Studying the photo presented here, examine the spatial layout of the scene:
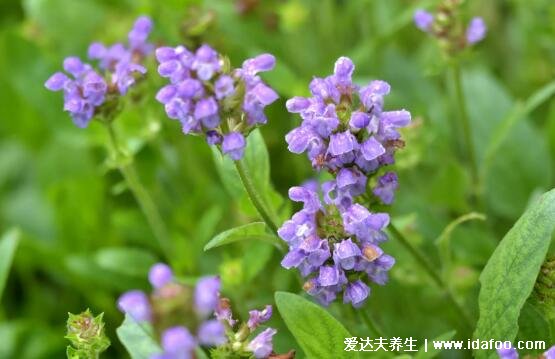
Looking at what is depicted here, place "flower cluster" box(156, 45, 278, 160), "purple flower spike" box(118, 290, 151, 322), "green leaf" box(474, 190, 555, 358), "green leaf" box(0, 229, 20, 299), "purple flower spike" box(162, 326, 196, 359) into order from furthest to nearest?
"green leaf" box(0, 229, 20, 299) < "green leaf" box(474, 190, 555, 358) < "flower cluster" box(156, 45, 278, 160) < "purple flower spike" box(118, 290, 151, 322) < "purple flower spike" box(162, 326, 196, 359)

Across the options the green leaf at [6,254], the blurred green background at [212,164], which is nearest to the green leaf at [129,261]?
the blurred green background at [212,164]

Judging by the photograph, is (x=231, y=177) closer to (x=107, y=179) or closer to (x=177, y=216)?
(x=177, y=216)

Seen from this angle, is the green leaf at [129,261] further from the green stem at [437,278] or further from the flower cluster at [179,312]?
the flower cluster at [179,312]

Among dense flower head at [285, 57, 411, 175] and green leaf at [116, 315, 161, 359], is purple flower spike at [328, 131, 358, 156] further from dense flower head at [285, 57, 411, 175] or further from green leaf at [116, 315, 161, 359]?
green leaf at [116, 315, 161, 359]

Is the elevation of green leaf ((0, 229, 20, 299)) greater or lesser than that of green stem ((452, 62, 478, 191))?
greater

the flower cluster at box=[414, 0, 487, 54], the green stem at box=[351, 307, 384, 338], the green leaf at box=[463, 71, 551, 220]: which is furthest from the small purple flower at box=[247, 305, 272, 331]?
the green leaf at box=[463, 71, 551, 220]

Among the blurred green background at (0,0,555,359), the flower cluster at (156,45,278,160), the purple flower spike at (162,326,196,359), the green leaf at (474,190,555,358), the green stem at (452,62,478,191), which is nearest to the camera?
the purple flower spike at (162,326,196,359)

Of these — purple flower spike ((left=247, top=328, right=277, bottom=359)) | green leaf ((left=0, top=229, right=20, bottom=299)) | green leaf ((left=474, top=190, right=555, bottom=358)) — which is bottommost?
green leaf ((left=474, top=190, right=555, bottom=358))
